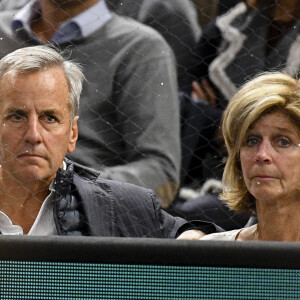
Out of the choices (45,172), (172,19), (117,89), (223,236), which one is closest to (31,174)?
(45,172)

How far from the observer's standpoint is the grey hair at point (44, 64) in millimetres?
1461

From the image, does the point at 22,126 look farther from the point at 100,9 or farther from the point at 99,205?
the point at 100,9

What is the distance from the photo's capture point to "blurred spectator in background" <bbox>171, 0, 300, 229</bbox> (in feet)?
5.46

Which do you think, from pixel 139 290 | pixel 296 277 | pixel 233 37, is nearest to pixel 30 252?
pixel 139 290

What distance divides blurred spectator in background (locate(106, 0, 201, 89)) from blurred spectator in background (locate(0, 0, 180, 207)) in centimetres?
2

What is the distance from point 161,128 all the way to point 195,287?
0.56 metres

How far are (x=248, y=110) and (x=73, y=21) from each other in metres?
0.48

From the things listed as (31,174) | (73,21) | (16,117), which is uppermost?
(73,21)

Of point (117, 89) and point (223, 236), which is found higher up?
point (117, 89)

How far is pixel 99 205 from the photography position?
1.48m

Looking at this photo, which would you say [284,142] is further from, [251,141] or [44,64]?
[44,64]

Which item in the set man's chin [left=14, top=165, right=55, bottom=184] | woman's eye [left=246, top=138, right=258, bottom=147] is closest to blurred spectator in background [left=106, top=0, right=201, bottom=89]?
woman's eye [left=246, top=138, right=258, bottom=147]

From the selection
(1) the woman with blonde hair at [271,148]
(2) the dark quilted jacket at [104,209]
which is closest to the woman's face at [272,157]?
(1) the woman with blonde hair at [271,148]

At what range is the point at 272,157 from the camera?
1.39 meters
